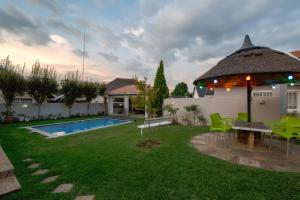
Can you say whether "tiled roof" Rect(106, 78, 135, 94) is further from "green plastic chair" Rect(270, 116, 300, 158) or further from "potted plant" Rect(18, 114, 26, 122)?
"green plastic chair" Rect(270, 116, 300, 158)

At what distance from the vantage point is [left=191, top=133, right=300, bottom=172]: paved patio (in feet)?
13.8

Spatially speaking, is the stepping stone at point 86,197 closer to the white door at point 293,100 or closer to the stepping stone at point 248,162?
the stepping stone at point 248,162

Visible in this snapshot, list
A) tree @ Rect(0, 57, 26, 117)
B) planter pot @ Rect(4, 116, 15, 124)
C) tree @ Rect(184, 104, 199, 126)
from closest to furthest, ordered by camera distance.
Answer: tree @ Rect(184, 104, 199, 126) < tree @ Rect(0, 57, 26, 117) < planter pot @ Rect(4, 116, 15, 124)

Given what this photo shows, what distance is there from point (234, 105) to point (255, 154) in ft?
20.8

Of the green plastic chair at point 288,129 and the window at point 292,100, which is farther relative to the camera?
the window at point 292,100

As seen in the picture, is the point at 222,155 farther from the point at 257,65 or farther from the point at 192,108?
the point at 192,108

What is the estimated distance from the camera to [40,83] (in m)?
15.8

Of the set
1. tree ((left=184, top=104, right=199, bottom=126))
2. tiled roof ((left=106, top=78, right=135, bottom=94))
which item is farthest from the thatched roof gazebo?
tiled roof ((left=106, top=78, right=135, bottom=94))

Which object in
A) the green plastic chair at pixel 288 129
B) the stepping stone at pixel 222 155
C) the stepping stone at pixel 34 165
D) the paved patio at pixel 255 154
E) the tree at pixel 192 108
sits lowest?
the stepping stone at pixel 34 165

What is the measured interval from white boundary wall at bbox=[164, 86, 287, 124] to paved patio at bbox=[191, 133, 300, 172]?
3.80 meters

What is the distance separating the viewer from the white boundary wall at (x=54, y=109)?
50.9ft

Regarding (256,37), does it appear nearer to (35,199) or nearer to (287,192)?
(287,192)

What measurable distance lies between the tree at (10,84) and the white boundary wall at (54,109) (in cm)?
87

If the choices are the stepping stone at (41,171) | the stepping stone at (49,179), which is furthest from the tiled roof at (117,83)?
the stepping stone at (49,179)
